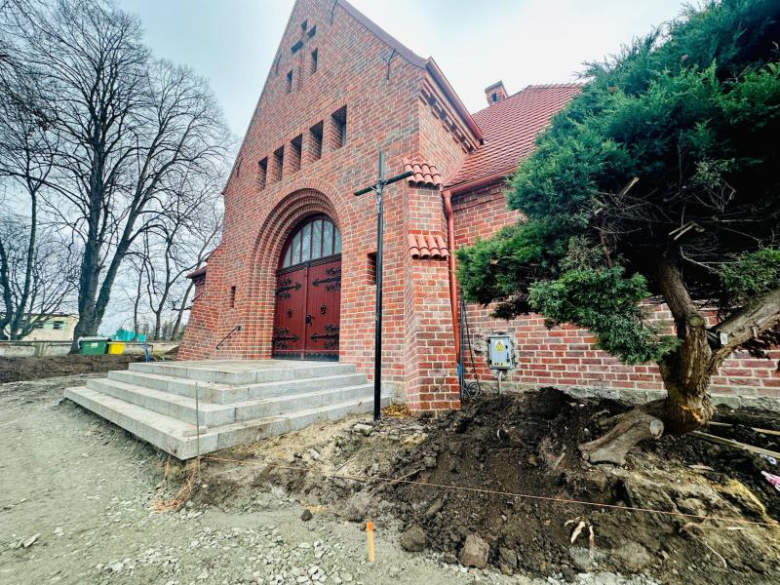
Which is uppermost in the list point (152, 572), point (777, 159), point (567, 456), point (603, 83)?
point (603, 83)

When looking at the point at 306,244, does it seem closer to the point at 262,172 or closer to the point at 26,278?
the point at 262,172

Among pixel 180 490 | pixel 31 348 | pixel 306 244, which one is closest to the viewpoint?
pixel 180 490

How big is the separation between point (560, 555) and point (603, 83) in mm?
2706

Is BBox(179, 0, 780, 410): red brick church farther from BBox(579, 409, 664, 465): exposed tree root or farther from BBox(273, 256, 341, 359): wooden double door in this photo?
BBox(579, 409, 664, 465): exposed tree root

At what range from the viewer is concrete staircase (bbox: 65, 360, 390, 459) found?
277 cm

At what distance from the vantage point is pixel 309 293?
22.7 feet

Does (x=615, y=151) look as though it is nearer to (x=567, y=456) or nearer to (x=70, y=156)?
(x=567, y=456)

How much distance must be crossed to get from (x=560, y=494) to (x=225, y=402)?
2.91 metres

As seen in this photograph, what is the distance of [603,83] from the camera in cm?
199

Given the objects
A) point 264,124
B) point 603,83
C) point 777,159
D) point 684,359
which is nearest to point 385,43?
point 264,124

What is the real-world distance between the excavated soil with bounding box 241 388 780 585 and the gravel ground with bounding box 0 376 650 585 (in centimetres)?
14

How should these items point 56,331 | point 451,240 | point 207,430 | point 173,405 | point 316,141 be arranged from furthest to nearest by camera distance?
point 56,331 < point 316,141 < point 451,240 < point 173,405 < point 207,430

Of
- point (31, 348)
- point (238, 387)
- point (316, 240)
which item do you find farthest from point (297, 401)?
point (31, 348)

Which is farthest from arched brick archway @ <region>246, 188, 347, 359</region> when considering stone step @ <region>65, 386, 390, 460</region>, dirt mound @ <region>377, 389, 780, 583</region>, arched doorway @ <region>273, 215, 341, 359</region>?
dirt mound @ <region>377, 389, 780, 583</region>
